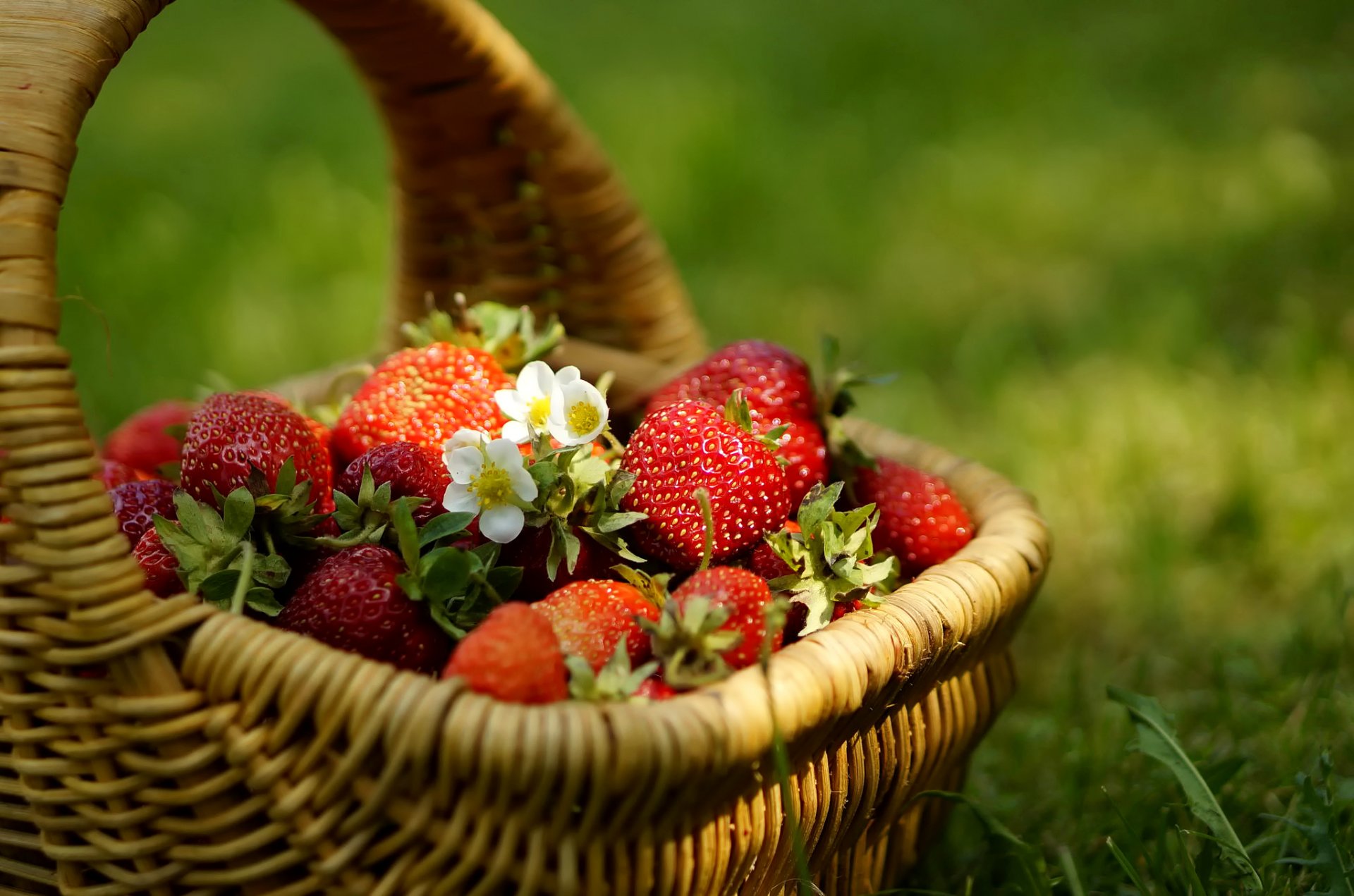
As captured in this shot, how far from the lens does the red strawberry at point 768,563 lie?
896 mm

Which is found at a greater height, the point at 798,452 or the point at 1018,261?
the point at 798,452

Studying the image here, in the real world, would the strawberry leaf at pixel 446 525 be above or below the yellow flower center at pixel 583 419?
below

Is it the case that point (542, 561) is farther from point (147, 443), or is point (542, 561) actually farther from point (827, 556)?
point (147, 443)

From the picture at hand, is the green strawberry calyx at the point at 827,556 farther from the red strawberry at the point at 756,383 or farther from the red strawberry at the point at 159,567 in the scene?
the red strawberry at the point at 159,567

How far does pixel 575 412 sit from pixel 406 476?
13 cm

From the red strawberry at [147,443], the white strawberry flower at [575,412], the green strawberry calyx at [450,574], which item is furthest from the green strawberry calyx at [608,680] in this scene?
the red strawberry at [147,443]

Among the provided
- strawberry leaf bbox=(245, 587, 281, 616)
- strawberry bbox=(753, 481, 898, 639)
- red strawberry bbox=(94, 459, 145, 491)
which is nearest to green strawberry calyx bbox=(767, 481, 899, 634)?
strawberry bbox=(753, 481, 898, 639)

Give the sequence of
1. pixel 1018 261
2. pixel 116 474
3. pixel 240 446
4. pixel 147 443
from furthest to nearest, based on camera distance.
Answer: pixel 1018 261
pixel 147 443
pixel 116 474
pixel 240 446

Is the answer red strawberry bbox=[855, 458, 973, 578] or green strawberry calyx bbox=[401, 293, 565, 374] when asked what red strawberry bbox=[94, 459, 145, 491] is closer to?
green strawberry calyx bbox=[401, 293, 565, 374]

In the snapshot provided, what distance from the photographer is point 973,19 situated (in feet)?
10.4

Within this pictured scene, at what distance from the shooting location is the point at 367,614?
782 millimetres

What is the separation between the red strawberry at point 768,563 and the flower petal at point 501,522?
18 cm

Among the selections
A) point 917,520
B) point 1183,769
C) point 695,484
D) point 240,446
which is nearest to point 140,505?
point 240,446

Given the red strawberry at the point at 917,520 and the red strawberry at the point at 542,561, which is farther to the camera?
the red strawberry at the point at 917,520
